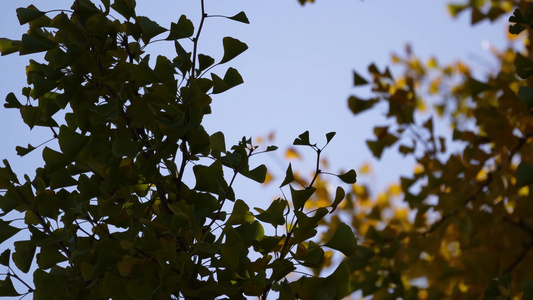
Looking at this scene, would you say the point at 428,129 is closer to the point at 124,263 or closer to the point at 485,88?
the point at 485,88

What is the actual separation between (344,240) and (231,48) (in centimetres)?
29

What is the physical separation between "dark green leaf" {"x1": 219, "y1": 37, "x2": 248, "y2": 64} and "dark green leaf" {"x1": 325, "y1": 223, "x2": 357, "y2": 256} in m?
0.26

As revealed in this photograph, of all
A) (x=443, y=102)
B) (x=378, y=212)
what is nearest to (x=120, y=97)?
(x=378, y=212)

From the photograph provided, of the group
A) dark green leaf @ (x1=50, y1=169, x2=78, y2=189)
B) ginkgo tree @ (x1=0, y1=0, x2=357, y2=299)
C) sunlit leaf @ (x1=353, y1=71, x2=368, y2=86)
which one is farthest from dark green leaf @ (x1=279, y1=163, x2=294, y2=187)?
sunlit leaf @ (x1=353, y1=71, x2=368, y2=86)

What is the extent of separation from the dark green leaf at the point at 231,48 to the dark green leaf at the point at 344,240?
0.26 meters

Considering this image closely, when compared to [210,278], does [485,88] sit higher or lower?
higher

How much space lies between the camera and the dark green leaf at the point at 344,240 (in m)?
0.74

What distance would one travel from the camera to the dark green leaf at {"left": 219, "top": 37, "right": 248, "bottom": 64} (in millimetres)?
790

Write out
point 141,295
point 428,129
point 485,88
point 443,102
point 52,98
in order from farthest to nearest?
point 443,102 < point 428,129 < point 485,88 < point 52,98 < point 141,295

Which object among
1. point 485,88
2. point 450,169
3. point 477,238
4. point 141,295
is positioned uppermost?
point 485,88

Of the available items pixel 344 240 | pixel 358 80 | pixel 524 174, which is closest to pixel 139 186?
pixel 344 240

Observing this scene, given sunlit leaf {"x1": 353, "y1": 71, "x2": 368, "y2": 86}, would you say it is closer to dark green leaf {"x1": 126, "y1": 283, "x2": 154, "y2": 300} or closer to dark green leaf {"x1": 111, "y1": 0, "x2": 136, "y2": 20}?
dark green leaf {"x1": 111, "y1": 0, "x2": 136, "y2": 20}

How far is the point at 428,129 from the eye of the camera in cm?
176

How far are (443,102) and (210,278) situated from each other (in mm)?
2307
